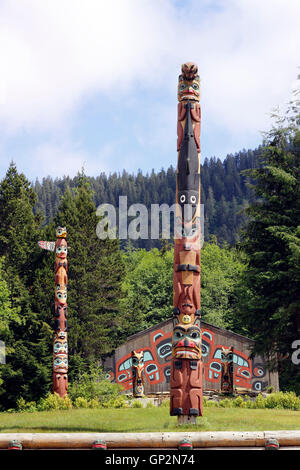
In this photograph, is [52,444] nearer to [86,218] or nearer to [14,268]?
[14,268]

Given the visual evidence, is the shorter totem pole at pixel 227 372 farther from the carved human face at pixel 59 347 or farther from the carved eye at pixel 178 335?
the carved eye at pixel 178 335

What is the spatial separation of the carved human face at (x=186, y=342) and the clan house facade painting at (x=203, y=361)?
2155 centimetres

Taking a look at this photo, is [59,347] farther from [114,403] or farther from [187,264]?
[187,264]

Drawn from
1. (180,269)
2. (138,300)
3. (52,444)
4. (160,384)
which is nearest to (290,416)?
(180,269)

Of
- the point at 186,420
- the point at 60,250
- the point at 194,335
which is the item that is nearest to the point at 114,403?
the point at 60,250

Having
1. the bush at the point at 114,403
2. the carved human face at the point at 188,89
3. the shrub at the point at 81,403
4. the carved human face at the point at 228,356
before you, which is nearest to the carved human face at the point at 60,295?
the shrub at the point at 81,403

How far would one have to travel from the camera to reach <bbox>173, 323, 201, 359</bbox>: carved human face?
765 inches

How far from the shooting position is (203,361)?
41.3 m

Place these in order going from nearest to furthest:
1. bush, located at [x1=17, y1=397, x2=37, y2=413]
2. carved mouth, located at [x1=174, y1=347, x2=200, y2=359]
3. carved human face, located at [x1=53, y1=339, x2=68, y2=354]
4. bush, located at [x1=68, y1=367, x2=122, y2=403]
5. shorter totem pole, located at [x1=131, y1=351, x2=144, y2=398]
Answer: carved mouth, located at [x1=174, y1=347, x2=200, y2=359] < carved human face, located at [x1=53, y1=339, x2=68, y2=354] < bush, located at [x1=68, y1=367, x2=122, y2=403] < shorter totem pole, located at [x1=131, y1=351, x2=144, y2=398] < bush, located at [x1=17, y1=397, x2=37, y2=413]

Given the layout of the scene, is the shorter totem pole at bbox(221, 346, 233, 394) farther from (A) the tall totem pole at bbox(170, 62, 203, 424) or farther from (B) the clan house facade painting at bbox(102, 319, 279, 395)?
(A) the tall totem pole at bbox(170, 62, 203, 424)

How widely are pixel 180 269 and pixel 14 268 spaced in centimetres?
2295

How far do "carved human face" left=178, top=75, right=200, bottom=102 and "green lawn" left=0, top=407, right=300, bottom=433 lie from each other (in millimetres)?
10989

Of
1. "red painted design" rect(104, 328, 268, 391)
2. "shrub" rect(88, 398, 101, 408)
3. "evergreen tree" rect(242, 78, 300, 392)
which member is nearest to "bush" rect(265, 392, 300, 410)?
"evergreen tree" rect(242, 78, 300, 392)

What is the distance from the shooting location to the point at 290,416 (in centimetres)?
2266
